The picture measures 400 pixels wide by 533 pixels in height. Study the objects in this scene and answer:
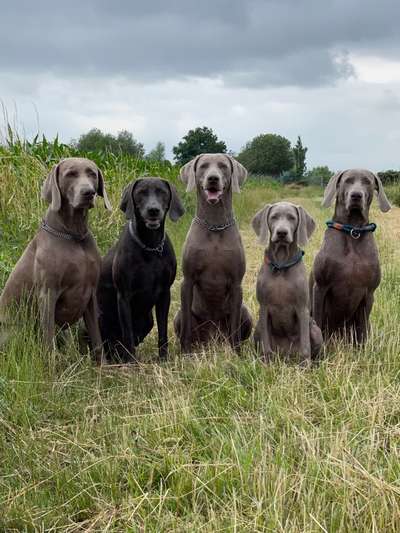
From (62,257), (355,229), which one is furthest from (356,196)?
(62,257)

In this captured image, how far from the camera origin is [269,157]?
2876 inches

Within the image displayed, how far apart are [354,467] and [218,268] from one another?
2189 mm

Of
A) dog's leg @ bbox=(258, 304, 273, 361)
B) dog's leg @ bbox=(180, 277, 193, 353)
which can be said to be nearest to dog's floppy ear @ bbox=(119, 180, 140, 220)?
dog's leg @ bbox=(180, 277, 193, 353)

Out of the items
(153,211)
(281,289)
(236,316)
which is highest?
(153,211)

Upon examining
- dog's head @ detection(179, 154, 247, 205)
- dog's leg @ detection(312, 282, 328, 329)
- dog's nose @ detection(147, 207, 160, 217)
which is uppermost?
dog's head @ detection(179, 154, 247, 205)

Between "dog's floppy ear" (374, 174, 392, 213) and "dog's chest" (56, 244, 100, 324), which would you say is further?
"dog's floppy ear" (374, 174, 392, 213)

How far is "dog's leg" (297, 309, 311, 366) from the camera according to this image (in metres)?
4.34

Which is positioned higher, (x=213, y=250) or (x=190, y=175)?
(x=190, y=175)

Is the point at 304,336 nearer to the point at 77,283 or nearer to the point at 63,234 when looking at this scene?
the point at 77,283

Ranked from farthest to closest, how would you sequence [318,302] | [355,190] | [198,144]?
[198,144], [318,302], [355,190]

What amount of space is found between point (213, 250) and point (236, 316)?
580 mm

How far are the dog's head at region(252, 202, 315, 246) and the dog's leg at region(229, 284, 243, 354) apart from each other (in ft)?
1.67

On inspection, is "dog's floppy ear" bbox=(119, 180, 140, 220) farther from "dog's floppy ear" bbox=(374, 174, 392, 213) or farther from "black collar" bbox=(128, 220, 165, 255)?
"dog's floppy ear" bbox=(374, 174, 392, 213)

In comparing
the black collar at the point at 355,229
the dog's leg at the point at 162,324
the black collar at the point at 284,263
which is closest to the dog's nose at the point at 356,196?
the black collar at the point at 355,229
